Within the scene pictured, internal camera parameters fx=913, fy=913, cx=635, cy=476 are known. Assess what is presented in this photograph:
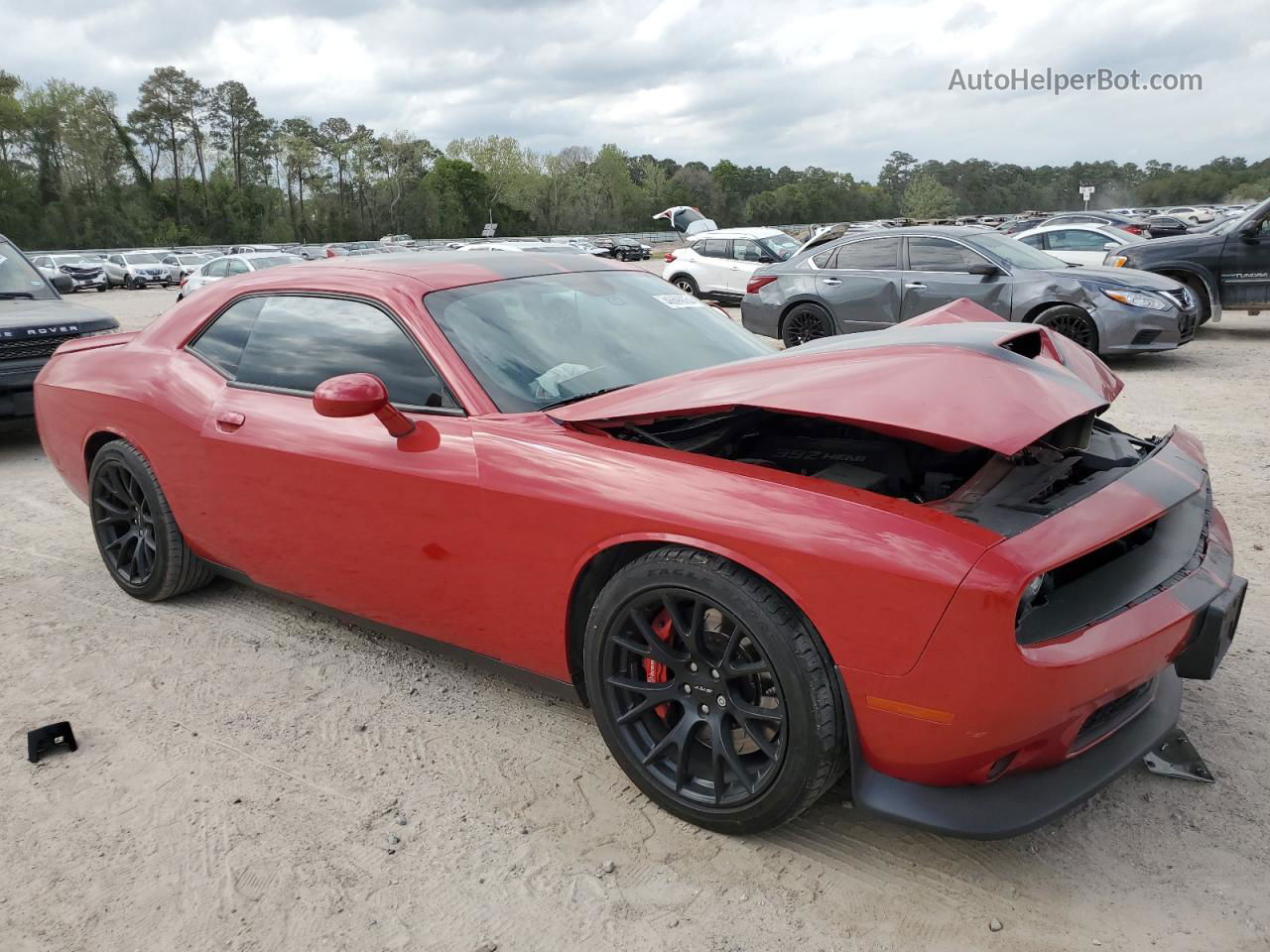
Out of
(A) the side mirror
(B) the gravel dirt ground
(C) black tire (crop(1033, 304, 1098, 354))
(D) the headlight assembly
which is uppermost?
(A) the side mirror

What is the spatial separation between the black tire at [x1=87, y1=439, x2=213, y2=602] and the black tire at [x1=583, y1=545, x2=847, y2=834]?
7.15 feet

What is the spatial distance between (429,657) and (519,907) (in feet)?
4.64

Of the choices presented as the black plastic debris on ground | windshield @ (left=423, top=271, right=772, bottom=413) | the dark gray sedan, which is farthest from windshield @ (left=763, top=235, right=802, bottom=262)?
the black plastic debris on ground

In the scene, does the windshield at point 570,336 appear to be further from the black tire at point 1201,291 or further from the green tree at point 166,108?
the green tree at point 166,108

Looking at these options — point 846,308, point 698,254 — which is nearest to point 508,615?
point 846,308

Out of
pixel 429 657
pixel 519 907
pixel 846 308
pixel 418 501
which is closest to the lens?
pixel 519 907

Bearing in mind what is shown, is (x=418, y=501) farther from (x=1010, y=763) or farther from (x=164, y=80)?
(x=164, y=80)

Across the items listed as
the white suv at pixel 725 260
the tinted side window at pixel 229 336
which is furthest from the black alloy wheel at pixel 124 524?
the white suv at pixel 725 260

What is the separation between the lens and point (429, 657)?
340 centimetres

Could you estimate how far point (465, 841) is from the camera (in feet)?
7.76

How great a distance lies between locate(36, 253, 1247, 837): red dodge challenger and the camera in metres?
1.95

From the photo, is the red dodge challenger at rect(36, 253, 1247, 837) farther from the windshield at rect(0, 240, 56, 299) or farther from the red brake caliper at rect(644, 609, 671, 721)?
the windshield at rect(0, 240, 56, 299)

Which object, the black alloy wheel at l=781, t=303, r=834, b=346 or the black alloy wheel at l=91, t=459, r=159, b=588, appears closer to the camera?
the black alloy wheel at l=91, t=459, r=159, b=588

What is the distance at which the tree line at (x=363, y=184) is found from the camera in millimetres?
71375
